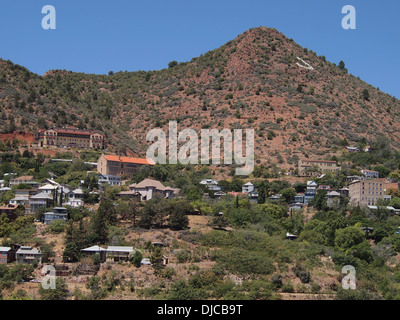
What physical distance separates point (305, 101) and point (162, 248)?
65.4 metres

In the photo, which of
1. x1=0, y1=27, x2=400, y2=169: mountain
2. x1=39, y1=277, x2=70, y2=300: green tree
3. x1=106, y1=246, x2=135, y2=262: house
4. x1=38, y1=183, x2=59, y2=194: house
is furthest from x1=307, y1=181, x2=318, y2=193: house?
x1=39, y1=277, x2=70, y2=300: green tree

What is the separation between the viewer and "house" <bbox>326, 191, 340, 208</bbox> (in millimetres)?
73000

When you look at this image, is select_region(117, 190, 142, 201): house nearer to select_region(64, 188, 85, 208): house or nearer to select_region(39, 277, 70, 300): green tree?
select_region(64, 188, 85, 208): house

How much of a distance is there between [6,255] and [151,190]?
72.0 feet

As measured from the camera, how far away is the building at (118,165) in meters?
83.1

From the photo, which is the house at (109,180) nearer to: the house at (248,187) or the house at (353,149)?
the house at (248,187)

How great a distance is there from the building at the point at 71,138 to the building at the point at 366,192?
1591 inches

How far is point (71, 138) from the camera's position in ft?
318

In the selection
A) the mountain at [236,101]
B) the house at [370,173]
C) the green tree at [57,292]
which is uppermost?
the mountain at [236,101]

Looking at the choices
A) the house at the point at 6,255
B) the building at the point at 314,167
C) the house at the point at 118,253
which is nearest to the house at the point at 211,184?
the building at the point at 314,167

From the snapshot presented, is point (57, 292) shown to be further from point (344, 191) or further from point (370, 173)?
point (370, 173)

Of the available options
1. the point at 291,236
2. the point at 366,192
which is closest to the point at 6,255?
the point at 291,236

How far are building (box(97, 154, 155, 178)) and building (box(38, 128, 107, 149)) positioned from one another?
39.9 feet

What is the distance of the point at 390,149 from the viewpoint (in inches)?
4117
